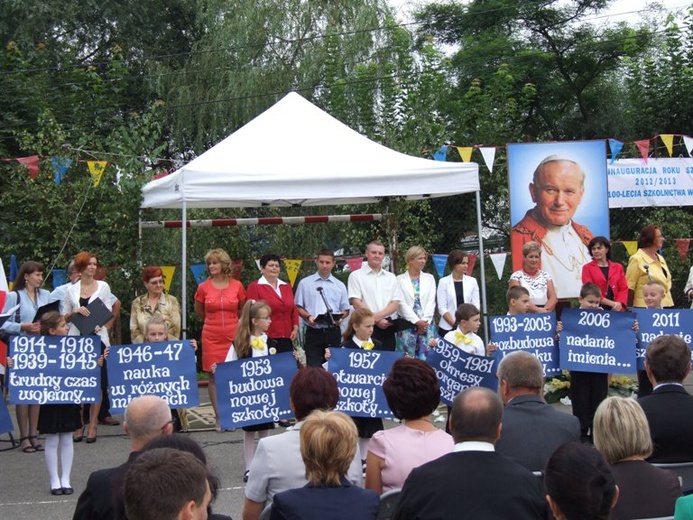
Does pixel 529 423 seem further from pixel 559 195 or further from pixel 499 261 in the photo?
pixel 559 195

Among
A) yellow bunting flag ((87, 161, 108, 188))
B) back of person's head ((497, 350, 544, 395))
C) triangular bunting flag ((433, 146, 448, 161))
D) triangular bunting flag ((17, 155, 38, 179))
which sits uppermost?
triangular bunting flag ((433, 146, 448, 161))

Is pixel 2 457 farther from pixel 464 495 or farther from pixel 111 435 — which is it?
pixel 464 495

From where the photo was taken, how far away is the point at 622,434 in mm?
4109

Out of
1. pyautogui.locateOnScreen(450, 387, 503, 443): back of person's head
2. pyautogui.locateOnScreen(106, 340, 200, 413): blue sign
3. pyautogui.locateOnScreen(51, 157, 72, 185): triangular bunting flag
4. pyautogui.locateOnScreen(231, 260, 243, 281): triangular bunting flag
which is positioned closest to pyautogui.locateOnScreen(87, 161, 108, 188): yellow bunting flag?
pyautogui.locateOnScreen(51, 157, 72, 185): triangular bunting flag

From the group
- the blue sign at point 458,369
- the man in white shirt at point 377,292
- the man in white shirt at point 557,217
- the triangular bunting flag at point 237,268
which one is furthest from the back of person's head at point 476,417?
the man in white shirt at point 557,217

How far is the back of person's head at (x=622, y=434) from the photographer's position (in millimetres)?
4113

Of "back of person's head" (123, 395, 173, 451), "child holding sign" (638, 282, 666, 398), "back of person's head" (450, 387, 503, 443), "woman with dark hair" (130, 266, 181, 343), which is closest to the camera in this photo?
"back of person's head" (450, 387, 503, 443)

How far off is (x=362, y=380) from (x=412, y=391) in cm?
279

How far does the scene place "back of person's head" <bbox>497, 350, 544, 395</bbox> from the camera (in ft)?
16.4

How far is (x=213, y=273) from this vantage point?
983 cm

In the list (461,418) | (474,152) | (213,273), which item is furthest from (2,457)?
(474,152)

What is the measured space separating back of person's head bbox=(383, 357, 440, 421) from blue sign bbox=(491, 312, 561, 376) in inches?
152

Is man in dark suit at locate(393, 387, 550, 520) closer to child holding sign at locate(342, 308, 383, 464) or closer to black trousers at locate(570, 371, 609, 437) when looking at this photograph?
child holding sign at locate(342, 308, 383, 464)

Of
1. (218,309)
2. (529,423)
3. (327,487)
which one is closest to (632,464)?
(529,423)
